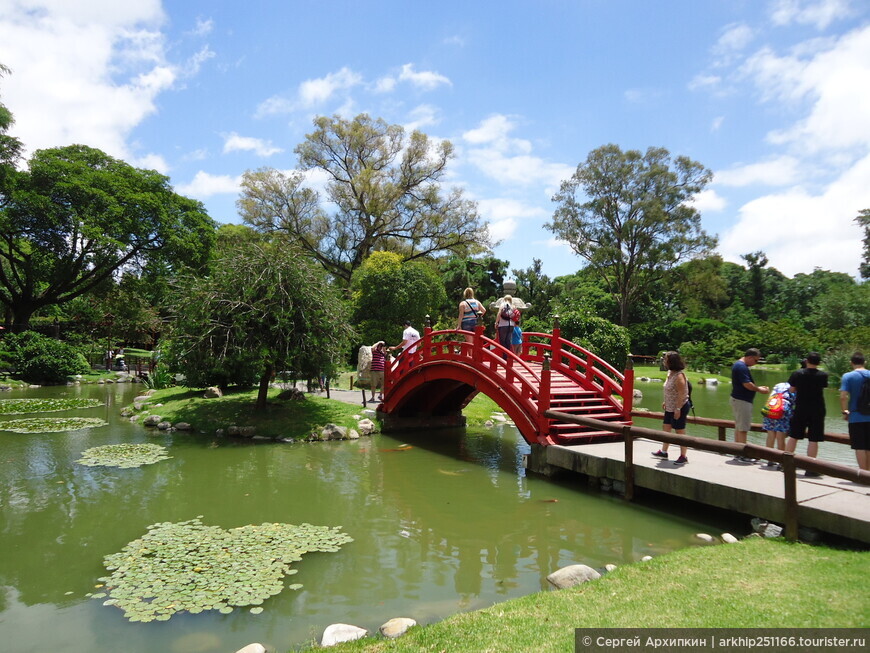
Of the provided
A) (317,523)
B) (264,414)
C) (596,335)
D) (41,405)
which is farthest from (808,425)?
(41,405)

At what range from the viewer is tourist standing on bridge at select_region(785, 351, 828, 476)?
23.4 ft

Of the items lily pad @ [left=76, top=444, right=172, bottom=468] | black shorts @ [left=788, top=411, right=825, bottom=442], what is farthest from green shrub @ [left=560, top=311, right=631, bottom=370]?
lily pad @ [left=76, top=444, right=172, bottom=468]

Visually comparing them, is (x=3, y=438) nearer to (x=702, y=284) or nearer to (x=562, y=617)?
(x=562, y=617)

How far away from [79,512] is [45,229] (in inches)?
952

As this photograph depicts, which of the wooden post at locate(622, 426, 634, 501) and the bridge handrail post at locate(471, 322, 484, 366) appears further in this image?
the bridge handrail post at locate(471, 322, 484, 366)

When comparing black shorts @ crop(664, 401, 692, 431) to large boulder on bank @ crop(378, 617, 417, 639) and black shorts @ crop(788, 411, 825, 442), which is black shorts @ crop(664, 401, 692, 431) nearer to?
black shorts @ crop(788, 411, 825, 442)

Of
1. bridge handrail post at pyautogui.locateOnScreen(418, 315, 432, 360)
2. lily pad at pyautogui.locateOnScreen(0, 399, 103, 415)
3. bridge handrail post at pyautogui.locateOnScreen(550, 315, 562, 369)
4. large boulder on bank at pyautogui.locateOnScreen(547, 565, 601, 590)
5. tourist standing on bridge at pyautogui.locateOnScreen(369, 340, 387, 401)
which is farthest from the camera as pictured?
lily pad at pyautogui.locateOnScreen(0, 399, 103, 415)

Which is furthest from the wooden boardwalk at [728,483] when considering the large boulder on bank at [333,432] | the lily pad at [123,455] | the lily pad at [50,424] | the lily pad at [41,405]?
the lily pad at [41,405]

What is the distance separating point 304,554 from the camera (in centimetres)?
647

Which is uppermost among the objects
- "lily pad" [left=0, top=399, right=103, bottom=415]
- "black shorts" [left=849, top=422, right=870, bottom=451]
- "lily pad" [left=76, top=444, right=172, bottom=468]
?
"black shorts" [left=849, top=422, right=870, bottom=451]

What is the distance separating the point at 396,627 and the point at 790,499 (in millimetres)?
4467

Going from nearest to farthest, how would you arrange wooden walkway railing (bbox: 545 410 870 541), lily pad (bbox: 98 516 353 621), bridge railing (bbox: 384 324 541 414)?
lily pad (bbox: 98 516 353 621)
wooden walkway railing (bbox: 545 410 870 541)
bridge railing (bbox: 384 324 541 414)

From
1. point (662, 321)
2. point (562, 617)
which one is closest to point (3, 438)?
point (562, 617)

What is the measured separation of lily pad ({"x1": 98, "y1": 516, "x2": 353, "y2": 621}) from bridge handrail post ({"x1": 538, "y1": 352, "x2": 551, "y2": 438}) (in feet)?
14.2
